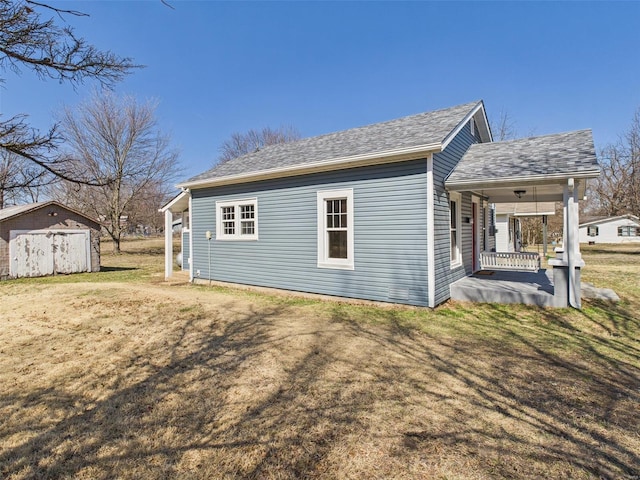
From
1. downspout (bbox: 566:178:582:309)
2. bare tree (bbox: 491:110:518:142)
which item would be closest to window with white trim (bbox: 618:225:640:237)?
bare tree (bbox: 491:110:518:142)

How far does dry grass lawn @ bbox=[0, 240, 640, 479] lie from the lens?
2.47m

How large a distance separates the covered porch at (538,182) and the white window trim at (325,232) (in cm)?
229

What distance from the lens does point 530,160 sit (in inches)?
295

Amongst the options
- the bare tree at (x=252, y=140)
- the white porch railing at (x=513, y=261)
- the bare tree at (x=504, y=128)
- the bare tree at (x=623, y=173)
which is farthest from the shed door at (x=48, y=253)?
the bare tree at (x=623, y=173)

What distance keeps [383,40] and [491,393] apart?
14498 millimetres

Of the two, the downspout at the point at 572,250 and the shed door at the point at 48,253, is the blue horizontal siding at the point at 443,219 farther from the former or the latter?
the shed door at the point at 48,253

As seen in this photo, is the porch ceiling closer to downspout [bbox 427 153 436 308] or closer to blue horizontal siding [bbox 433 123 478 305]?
blue horizontal siding [bbox 433 123 478 305]

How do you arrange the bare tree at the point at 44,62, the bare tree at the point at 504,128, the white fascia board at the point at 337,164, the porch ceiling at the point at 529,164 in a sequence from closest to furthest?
the bare tree at the point at 44,62
the porch ceiling at the point at 529,164
the white fascia board at the point at 337,164
the bare tree at the point at 504,128

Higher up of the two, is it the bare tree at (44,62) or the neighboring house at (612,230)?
the bare tree at (44,62)

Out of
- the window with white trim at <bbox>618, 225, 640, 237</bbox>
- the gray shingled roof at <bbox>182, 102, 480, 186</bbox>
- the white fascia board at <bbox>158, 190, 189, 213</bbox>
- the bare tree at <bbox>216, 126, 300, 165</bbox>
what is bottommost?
the window with white trim at <bbox>618, 225, 640, 237</bbox>

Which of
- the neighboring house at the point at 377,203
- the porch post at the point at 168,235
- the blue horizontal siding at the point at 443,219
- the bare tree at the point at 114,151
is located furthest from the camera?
the bare tree at the point at 114,151

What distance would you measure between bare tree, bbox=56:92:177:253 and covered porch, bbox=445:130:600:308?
22305 mm

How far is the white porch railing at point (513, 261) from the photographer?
27.8 feet

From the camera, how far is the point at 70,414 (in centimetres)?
317
